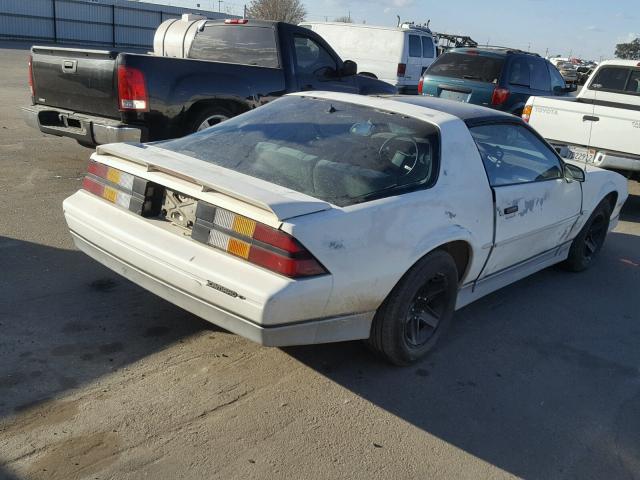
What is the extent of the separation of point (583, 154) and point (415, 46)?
36.6 feet

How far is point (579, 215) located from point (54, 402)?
4.16 m

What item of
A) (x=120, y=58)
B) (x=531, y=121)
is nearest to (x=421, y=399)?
(x=120, y=58)

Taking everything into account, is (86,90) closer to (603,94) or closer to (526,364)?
(526,364)

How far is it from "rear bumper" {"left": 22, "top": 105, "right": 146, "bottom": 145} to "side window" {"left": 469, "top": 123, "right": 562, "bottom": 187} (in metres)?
A: 3.62

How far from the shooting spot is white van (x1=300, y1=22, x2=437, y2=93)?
17.4 metres

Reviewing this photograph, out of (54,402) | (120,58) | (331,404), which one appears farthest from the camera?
(120,58)

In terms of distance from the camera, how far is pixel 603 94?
32.1 ft

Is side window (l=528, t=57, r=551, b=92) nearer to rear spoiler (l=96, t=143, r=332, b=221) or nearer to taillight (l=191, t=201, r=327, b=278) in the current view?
rear spoiler (l=96, t=143, r=332, b=221)

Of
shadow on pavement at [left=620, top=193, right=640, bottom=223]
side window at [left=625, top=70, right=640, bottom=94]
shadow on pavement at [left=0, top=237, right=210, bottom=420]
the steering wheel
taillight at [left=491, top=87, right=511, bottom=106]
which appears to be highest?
side window at [left=625, top=70, right=640, bottom=94]

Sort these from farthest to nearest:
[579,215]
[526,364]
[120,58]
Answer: [120,58]
[579,215]
[526,364]

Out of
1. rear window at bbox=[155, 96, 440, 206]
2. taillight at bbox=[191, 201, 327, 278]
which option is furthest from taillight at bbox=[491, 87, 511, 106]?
taillight at bbox=[191, 201, 327, 278]

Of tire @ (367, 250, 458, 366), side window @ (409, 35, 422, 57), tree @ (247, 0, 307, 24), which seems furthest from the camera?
tree @ (247, 0, 307, 24)

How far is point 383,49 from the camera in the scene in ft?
57.7

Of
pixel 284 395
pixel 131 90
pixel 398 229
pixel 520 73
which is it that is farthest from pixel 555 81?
pixel 284 395
